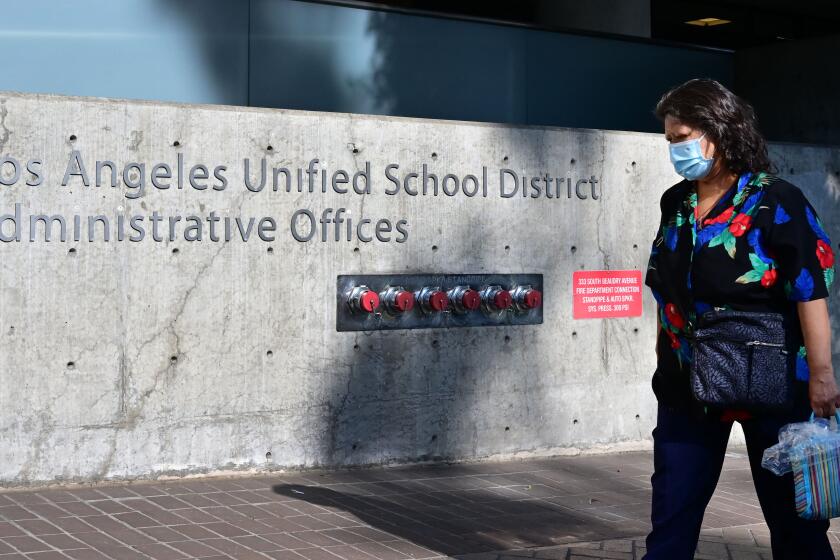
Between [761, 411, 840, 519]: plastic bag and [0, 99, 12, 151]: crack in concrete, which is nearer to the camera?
Answer: [761, 411, 840, 519]: plastic bag

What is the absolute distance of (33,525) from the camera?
5.74 m

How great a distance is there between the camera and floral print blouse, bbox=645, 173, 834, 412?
392 cm

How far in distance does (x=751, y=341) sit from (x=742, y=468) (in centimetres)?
419

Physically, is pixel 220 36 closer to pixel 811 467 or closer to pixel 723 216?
pixel 723 216

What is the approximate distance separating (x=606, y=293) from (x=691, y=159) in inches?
167

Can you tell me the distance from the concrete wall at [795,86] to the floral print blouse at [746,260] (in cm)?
712

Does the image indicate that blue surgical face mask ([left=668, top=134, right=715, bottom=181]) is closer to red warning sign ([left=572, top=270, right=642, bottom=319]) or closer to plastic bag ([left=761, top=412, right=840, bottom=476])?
plastic bag ([left=761, top=412, right=840, bottom=476])

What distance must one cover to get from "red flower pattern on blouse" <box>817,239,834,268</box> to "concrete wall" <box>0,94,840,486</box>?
12.3 ft

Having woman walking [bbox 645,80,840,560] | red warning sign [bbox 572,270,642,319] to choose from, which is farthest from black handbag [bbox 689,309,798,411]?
red warning sign [bbox 572,270,642,319]

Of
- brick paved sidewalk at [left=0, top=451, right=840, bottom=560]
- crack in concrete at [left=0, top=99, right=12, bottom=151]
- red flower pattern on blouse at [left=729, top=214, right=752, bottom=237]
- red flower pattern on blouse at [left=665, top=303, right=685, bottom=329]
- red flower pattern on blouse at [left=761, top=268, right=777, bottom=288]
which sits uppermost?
crack in concrete at [left=0, top=99, right=12, bottom=151]

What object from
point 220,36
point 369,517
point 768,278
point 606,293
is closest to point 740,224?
point 768,278

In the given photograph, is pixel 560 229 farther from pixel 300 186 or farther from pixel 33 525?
pixel 33 525

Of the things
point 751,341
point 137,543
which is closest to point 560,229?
point 137,543

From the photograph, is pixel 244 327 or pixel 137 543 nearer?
pixel 137 543
